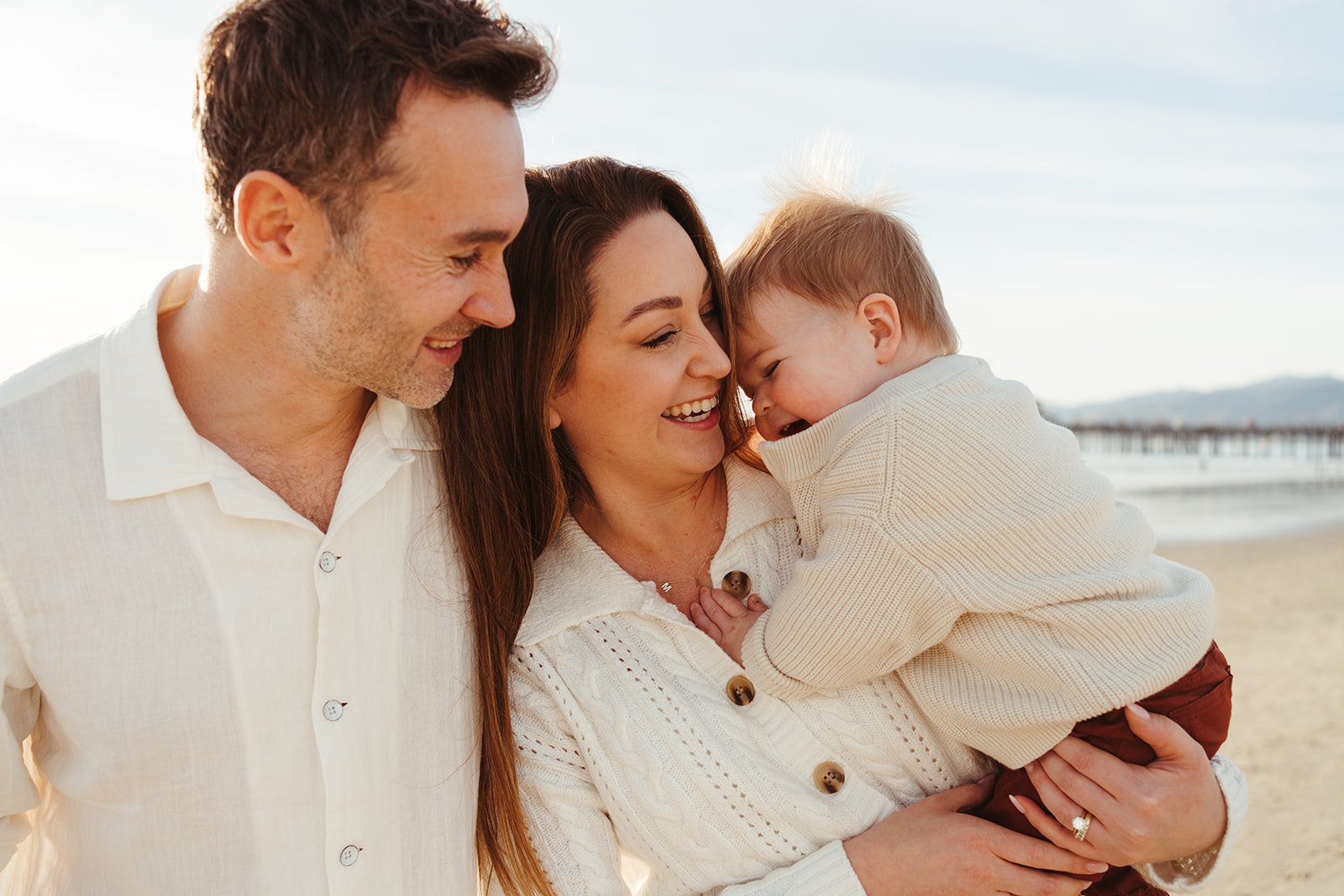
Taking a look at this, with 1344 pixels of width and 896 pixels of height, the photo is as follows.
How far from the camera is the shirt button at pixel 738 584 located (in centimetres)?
273

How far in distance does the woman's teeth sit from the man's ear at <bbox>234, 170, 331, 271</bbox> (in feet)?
3.26

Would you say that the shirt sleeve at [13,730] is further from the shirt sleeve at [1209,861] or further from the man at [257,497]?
the shirt sleeve at [1209,861]

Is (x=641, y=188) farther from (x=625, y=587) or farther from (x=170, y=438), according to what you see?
(x=170, y=438)

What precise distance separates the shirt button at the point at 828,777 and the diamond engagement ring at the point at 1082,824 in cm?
52

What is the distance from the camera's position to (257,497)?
7.02ft

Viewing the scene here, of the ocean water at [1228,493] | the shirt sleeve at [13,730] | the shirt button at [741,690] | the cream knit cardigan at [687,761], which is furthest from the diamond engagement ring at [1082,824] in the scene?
the ocean water at [1228,493]

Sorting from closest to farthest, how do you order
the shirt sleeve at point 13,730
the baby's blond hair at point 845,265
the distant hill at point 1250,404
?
the shirt sleeve at point 13,730 < the baby's blond hair at point 845,265 < the distant hill at point 1250,404

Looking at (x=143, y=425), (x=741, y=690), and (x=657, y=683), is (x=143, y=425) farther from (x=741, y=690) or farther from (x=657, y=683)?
(x=741, y=690)

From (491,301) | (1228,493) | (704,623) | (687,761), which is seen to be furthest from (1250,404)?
(491,301)

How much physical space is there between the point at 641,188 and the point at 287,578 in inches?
53.2

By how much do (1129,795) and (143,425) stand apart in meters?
2.22

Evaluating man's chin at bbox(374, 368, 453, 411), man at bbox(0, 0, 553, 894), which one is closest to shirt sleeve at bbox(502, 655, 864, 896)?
man at bbox(0, 0, 553, 894)

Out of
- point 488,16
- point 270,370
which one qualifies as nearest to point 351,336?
point 270,370

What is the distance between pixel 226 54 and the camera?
2.18 meters
